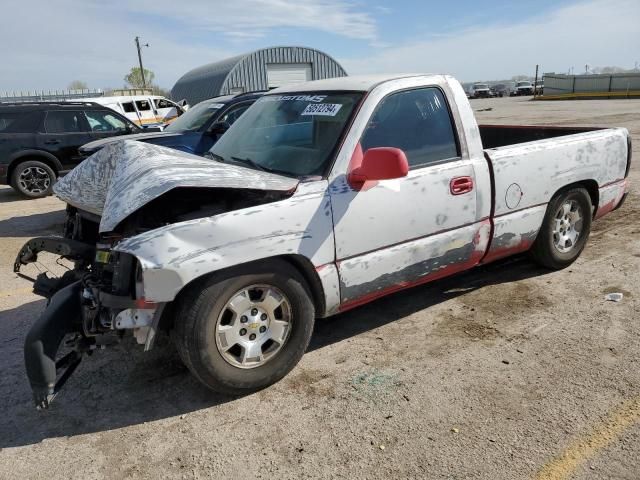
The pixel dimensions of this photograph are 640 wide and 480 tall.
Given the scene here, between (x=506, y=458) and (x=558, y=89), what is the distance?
161 ft

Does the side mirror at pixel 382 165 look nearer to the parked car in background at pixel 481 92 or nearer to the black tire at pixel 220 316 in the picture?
the black tire at pixel 220 316

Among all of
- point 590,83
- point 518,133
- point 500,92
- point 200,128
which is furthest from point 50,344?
point 500,92

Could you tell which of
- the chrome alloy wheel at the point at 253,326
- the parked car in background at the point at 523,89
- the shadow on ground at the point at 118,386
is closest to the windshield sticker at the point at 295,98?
the chrome alloy wheel at the point at 253,326

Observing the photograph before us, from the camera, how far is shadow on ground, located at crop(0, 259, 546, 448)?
3.03 meters

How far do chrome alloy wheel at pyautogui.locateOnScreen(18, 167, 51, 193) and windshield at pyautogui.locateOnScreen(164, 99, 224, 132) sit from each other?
3.43 m

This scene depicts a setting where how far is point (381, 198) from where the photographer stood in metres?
3.38

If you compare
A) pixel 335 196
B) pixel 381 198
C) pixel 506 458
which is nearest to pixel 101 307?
pixel 335 196

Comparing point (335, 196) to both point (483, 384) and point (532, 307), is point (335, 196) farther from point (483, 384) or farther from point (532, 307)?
point (532, 307)

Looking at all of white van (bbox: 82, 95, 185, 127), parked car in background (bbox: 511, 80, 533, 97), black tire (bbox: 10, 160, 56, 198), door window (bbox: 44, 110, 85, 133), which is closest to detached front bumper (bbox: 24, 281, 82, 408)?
black tire (bbox: 10, 160, 56, 198)

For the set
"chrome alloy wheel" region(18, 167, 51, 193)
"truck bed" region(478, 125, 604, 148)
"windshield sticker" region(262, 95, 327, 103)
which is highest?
"windshield sticker" region(262, 95, 327, 103)

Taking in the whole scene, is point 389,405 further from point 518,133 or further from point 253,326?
point 518,133

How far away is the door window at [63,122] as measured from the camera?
10.5 metres

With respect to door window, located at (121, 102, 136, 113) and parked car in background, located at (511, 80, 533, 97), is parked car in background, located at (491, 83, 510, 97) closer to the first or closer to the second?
parked car in background, located at (511, 80, 533, 97)

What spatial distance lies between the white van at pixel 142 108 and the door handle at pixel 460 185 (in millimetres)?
15831
